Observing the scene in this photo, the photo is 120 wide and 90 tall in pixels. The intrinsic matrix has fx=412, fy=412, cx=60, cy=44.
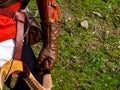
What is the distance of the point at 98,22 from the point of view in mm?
6879

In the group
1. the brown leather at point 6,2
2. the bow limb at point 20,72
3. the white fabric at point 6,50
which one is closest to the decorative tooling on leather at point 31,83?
the bow limb at point 20,72

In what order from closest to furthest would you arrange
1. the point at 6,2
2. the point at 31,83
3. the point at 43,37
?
1. the point at 6,2
2. the point at 31,83
3. the point at 43,37

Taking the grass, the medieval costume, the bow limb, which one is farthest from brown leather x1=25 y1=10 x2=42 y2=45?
the grass

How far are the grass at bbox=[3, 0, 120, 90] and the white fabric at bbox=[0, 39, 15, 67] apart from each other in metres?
2.45

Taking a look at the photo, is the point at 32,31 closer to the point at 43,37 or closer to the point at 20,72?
the point at 43,37

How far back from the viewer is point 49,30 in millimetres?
3408

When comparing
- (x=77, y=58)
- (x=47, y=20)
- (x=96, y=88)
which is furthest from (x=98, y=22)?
(x=47, y=20)

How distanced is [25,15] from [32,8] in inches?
137

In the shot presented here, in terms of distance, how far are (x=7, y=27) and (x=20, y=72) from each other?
0.37 meters

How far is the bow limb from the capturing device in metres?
3.11

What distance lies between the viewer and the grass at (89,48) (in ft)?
19.0

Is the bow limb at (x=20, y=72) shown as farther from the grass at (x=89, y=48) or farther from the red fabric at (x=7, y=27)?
the grass at (x=89, y=48)

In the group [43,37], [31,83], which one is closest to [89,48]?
[43,37]

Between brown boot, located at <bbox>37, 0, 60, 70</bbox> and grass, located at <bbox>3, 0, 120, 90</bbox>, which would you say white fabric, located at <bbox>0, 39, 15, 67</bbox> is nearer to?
brown boot, located at <bbox>37, 0, 60, 70</bbox>
